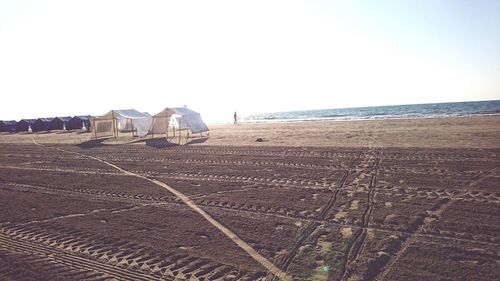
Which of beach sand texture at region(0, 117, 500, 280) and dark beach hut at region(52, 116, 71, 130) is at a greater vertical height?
dark beach hut at region(52, 116, 71, 130)

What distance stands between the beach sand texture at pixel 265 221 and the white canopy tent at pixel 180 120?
13313mm

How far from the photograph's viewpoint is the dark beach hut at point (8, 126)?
53688 millimetres

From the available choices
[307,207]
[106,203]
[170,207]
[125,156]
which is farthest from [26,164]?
[307,207]

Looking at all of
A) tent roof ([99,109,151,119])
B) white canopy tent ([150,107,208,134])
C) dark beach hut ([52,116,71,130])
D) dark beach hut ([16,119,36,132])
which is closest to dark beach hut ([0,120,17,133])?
dark beach hut ([16,119,36,132])

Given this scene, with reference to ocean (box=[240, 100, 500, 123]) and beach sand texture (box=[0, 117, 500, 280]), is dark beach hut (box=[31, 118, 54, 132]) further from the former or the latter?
beach sand texture (box=[0, 117, 500, 280])

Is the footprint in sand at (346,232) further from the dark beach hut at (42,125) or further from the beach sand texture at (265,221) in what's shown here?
the dark beach hut at (42,125)

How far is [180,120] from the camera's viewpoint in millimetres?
25938

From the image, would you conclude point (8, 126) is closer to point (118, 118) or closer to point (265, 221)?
point (118, 118)

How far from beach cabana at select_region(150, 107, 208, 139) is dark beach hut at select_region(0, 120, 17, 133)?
126 feet

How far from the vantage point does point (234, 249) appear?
558 centimetres

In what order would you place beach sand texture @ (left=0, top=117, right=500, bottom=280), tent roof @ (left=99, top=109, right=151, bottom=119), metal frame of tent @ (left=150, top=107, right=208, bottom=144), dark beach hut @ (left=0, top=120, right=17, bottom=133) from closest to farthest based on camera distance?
beach sand texture @ (left=0, top=117, right=500, bottom=280)
metal frame of tent @ (left=150, top=107, right=208, bottom=144)
tent roof @ (left=99, top=109, right=151, bottom=119)
dark beach hut @ (left=0, top=120, right=17, bottom=133)

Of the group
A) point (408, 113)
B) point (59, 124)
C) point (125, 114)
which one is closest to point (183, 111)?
point (125, 114)

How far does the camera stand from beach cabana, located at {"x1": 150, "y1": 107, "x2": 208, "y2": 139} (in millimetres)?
26172

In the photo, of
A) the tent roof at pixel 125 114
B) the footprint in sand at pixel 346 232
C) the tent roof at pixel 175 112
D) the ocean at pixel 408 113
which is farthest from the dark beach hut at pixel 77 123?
the footprint in sand at pixel 346 232
